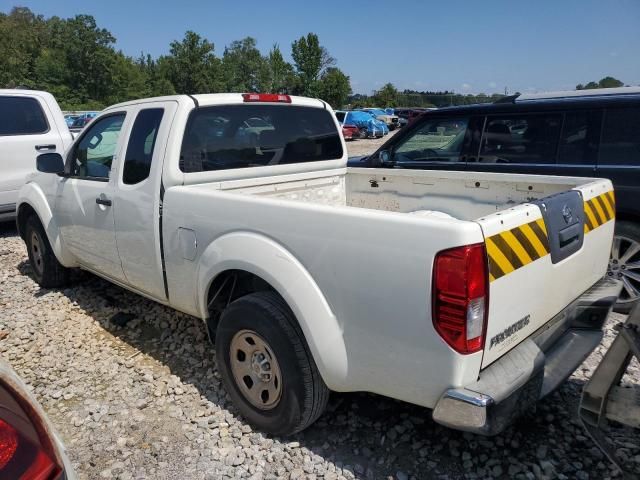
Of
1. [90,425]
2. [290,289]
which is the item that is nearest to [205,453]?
[90,425]

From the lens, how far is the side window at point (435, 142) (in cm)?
505

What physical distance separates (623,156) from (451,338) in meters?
3.13

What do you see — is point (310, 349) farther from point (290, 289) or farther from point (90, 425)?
point (90, 425)

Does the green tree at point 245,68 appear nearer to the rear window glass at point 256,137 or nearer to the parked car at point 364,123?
the parked car at point 364,123

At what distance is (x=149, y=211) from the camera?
3244 mm

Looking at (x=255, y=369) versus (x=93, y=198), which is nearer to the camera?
(x=255, y=369)

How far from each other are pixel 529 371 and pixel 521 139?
3.14 m

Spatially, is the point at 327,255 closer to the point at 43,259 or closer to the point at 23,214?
the point at 43,259

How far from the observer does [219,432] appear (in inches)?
112

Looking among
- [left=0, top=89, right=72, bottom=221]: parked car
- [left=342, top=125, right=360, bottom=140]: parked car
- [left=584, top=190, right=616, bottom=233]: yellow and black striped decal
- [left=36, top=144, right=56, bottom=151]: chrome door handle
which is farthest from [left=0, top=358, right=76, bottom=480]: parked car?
[left=342, top=125, right=360, bottom=140]: parked car

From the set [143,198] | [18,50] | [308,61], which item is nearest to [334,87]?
[308,61]

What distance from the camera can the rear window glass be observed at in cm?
332

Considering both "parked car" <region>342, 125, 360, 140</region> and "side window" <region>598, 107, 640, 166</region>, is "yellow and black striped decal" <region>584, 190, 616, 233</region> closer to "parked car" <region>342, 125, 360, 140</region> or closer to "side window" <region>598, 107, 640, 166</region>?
"side window" <region>598, 107, 640, 166</region>

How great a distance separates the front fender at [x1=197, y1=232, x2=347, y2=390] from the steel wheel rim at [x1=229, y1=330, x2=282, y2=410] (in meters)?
0.32
